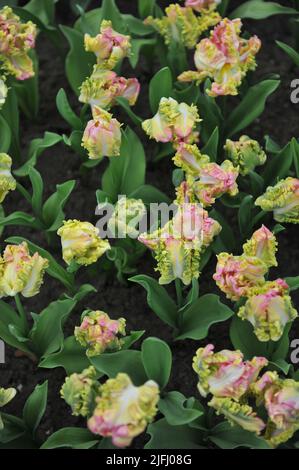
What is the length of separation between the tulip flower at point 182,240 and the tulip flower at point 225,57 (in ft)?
1.29

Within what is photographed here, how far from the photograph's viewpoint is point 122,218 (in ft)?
5.15

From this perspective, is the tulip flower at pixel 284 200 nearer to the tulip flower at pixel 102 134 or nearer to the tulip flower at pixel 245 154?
the tulip flower at pixel 245 154

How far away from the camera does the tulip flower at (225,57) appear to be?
1736 millimetres

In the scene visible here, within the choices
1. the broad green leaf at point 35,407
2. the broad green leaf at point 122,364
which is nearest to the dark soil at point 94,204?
the broad green leaf at point 35,407

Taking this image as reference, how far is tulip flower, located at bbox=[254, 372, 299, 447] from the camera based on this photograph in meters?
1.30

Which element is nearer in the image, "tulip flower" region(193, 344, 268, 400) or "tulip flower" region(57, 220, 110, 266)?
"tulip flower" region(193, 344, 268, 400)

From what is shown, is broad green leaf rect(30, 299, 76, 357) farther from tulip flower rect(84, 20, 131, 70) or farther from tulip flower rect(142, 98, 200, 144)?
tulip flower rect(84, 20, 131, 70)

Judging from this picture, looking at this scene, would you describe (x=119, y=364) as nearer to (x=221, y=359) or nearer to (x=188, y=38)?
(x=221, y=359)

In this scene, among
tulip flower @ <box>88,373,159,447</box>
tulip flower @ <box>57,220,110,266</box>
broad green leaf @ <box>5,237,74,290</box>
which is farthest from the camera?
broad green leaf @ <box>5,237,74,290</box>

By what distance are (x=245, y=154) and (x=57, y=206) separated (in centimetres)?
46

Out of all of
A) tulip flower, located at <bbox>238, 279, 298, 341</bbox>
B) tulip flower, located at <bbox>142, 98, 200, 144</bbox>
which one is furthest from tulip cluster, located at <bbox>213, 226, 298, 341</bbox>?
tulip flower, located at <bbox>142, 98, 200, 144</bbox>

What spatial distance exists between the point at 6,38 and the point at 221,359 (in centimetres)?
98

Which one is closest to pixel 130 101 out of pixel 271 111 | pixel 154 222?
pixel 154 222

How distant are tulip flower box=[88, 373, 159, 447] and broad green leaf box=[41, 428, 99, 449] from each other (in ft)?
0.78
